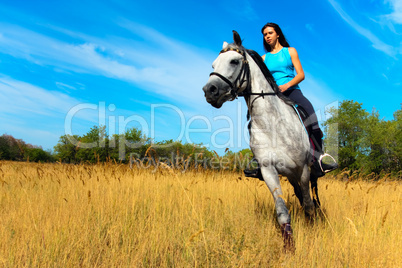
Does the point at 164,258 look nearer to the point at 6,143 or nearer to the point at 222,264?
the point at 222,264

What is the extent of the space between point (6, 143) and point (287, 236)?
4711 cm

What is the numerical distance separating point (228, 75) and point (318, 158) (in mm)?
2125

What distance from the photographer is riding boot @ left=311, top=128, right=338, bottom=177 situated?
425 centimetres

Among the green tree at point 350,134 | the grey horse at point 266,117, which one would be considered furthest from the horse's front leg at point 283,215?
the green tree at point 350,134

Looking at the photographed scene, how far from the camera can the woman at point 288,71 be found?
14.2ft

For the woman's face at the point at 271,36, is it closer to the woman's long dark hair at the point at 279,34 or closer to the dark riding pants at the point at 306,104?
the woman's long dark hair at the point at 279,34

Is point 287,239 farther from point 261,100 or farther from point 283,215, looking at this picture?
point 261,100

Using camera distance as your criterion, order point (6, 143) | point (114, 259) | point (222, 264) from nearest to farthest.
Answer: point (222, 264) → point (114, 259) → point (6, 143)

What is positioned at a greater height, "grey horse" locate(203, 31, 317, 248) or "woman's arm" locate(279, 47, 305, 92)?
"woman's arm" locate(279, 47, 305, 92)

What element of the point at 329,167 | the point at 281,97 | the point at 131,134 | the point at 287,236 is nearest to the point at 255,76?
the point at 281,97

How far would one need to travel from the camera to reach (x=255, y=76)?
3.92 m

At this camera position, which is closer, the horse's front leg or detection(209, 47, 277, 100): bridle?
the horse's front leg

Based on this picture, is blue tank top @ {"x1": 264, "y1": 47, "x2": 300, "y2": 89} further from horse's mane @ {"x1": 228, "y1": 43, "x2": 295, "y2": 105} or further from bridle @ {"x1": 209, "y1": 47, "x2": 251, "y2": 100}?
bridle @ {"x1": 209, "y1": 47, "x2": 251, "y2": 100}

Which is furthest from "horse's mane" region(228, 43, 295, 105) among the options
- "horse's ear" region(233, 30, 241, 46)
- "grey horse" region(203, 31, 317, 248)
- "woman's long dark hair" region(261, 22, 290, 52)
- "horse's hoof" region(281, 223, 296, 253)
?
"horse's hoof" region(281, 223, 296, 253)
